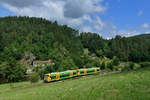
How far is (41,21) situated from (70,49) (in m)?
70.9

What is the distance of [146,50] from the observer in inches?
4341

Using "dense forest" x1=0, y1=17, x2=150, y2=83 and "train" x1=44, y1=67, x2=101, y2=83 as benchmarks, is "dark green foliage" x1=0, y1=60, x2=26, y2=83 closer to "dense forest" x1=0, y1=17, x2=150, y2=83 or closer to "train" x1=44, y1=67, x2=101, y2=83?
"train" x1=44, y1=67, x2=101, y2=83

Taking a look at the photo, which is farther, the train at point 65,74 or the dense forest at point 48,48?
the dense forest at point 48,48

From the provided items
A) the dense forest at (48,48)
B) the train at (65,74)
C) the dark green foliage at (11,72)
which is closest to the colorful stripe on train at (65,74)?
the train at (65,74)

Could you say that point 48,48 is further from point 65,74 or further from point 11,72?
point 65,74

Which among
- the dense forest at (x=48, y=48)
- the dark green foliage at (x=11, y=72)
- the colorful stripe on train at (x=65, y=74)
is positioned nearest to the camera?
the colorful stripe on train at (x=65, y=74)

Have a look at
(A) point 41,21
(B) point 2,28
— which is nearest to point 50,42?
(B) point 2,28

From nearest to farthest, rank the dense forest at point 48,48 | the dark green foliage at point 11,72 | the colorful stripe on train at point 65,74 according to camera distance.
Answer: the colorful stripe on train at point 65,74, the dark green foliage at point 11,72, the dense forest at point 48,48

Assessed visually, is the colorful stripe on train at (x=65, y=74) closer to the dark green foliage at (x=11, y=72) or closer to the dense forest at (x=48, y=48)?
the dark green foliage at (x=11, y=72)

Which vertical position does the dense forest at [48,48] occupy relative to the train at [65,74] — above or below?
above

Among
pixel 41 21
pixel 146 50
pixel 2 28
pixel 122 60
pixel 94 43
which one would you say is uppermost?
pixel 41 21

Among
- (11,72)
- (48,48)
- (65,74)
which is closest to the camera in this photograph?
(65,74)

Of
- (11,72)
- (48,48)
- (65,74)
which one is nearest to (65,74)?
(65,74)

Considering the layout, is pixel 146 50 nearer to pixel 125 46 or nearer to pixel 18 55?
pixel 125 46
